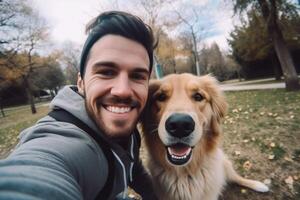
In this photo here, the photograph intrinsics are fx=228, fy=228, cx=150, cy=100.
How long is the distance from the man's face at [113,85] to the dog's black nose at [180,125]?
1.47ft

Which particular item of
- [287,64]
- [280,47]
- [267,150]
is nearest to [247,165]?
[267,150]

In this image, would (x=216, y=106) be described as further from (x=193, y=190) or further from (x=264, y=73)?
(x=264, y=73)

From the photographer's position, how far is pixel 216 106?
10.1 ft

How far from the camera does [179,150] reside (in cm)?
234

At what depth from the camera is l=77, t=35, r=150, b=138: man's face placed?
166cm

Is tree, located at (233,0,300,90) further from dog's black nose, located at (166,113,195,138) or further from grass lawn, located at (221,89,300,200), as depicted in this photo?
dog's black nose, located at (166,113,195,138)

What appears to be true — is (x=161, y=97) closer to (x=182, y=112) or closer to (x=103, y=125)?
(x=182, y=112)

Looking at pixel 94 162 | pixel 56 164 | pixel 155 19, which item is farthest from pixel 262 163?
pixel 155 19

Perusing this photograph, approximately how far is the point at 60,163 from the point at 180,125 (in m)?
1.26

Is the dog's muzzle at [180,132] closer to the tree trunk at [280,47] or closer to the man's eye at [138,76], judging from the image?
the man's eye at [138,76]

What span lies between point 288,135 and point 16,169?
524 cm

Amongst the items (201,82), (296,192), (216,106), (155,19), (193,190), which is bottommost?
(296,192)

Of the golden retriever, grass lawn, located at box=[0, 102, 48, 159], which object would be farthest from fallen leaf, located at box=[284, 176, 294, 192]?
grass lawn, located at box=[0, 102, 48, 159]

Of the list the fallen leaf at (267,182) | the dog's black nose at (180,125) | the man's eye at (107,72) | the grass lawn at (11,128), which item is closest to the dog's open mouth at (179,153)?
the dog's black nose at (180,125)
